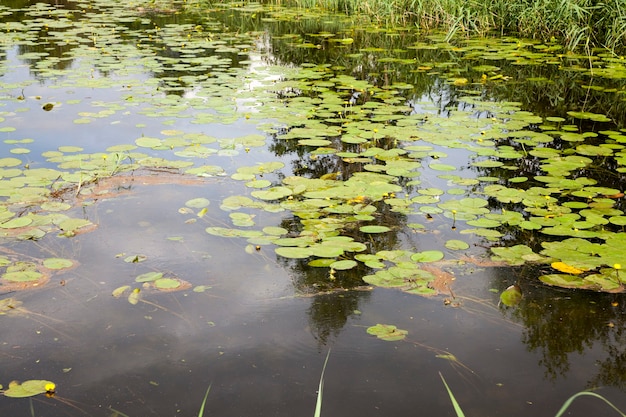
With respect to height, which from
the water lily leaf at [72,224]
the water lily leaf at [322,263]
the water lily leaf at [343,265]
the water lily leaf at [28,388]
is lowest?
the water lily leaf at [28,388]

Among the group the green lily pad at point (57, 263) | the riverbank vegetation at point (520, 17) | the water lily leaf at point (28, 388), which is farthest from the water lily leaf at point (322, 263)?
the riverbank vegetation at point (520, 17)

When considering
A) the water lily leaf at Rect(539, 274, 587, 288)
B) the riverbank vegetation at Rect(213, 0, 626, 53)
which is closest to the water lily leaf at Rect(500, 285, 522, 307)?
the water lily leaf at Rect(539, 274, 587, 288)

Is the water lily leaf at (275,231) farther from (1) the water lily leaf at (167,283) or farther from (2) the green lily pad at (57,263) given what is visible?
(2) the green lily pad at (57,263)

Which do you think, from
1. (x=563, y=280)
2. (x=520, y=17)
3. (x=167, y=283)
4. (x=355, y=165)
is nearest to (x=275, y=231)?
(x=167, y=283)

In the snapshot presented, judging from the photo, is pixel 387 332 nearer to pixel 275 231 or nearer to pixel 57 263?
pixel 275 231

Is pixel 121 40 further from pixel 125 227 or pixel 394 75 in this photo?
pixel 125 227

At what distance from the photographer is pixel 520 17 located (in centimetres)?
805

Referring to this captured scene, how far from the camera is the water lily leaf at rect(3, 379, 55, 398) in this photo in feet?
5.99

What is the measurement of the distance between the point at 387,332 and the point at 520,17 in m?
7.00

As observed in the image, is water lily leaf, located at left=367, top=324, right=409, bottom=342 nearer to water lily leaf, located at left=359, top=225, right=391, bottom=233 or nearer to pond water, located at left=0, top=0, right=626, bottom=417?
pond water, located at left=0, top=0, right=626, bottom=417

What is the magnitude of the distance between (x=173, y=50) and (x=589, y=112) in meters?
4.63

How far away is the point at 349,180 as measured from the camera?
3.46 meters

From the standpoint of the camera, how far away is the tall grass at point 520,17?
23.6ft

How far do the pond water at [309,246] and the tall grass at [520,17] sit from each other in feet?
6.42
